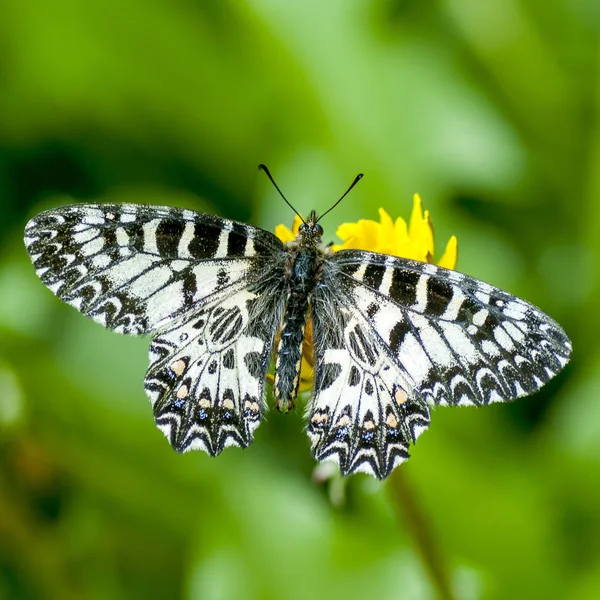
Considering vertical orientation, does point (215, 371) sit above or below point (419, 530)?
above

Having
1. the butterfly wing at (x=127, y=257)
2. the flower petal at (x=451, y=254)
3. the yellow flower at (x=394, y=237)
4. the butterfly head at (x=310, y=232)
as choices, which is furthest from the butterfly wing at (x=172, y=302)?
the flower petal at (x=451, y=254)

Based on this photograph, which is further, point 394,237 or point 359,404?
point 394,237

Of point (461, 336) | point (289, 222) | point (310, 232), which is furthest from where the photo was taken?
point (289, 222)

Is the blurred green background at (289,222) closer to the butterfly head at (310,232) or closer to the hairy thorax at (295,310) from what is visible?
the hairy thorax at (295,310)

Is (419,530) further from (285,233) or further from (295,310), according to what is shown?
(285,233)

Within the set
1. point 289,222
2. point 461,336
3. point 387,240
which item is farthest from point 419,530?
point 289,222

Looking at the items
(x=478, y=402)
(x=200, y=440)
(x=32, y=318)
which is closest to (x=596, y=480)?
(x=478, y=402)

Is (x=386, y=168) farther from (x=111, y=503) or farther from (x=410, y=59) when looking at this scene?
(x=111, y=503)
